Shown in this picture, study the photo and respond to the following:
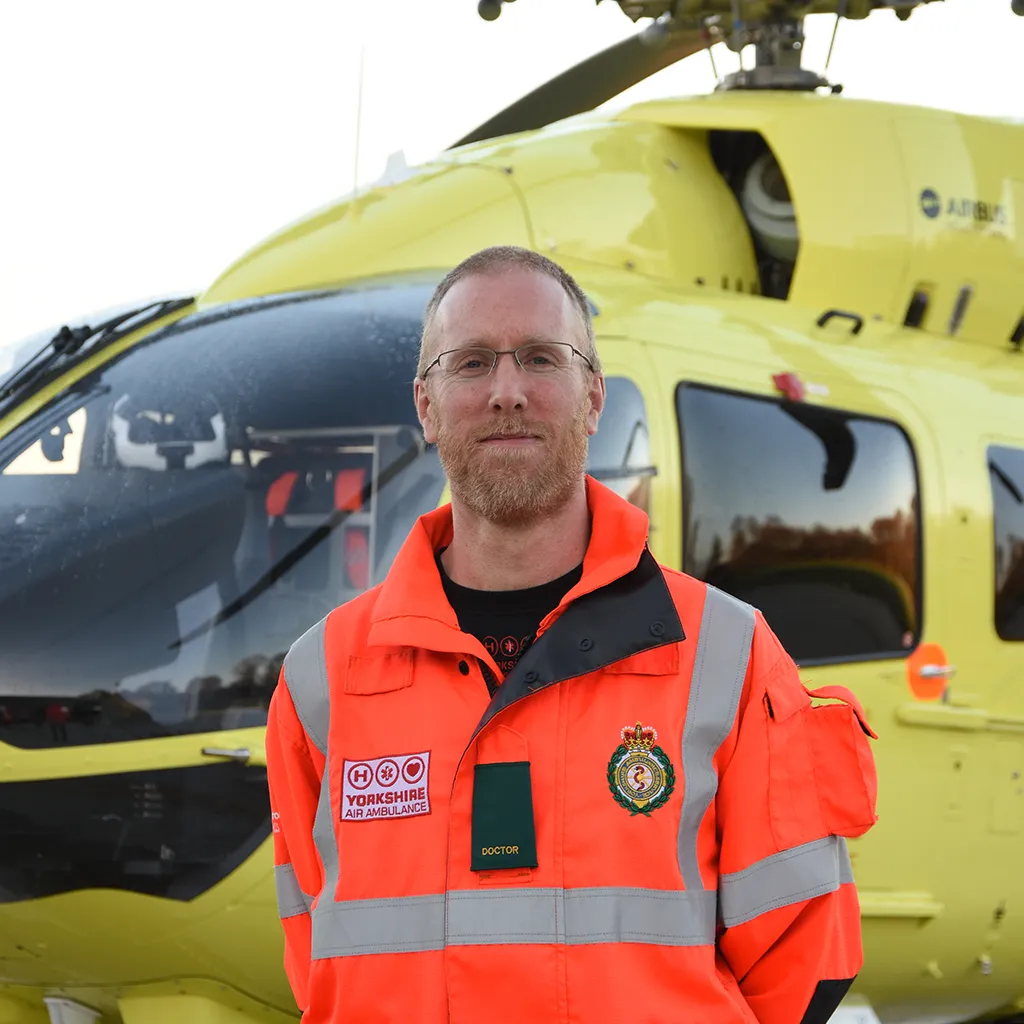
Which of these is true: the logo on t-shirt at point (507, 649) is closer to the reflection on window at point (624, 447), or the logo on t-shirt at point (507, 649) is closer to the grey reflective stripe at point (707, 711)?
the grey reflective stripe at point (707, 711)

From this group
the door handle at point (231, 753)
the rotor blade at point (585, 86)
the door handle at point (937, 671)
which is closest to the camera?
the door handle at point (231, 753)

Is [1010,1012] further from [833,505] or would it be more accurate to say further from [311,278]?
[311,278]

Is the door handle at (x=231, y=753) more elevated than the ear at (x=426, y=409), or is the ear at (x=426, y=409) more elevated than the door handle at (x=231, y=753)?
the ear at (x=426, y=409)

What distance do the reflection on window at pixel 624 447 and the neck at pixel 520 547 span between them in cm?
176

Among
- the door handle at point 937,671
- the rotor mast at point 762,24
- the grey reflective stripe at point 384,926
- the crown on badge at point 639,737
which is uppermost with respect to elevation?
the rotor mast at point 762,24

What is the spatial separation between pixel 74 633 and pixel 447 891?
1.88m

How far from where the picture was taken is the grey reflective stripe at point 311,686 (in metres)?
1.98

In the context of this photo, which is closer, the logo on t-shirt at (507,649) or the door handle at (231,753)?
the logo on t-shirt at (507,649)

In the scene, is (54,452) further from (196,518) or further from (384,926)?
(384,926)

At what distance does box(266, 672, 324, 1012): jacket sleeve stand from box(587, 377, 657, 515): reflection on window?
1798 mm

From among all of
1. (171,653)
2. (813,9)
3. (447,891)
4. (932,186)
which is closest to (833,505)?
(932,186)

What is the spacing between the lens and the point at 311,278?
445 centimetres

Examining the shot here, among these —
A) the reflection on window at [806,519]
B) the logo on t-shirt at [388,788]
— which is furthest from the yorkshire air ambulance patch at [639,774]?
the reflection on window at [806,519]

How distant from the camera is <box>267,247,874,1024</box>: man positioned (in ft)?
5.84
